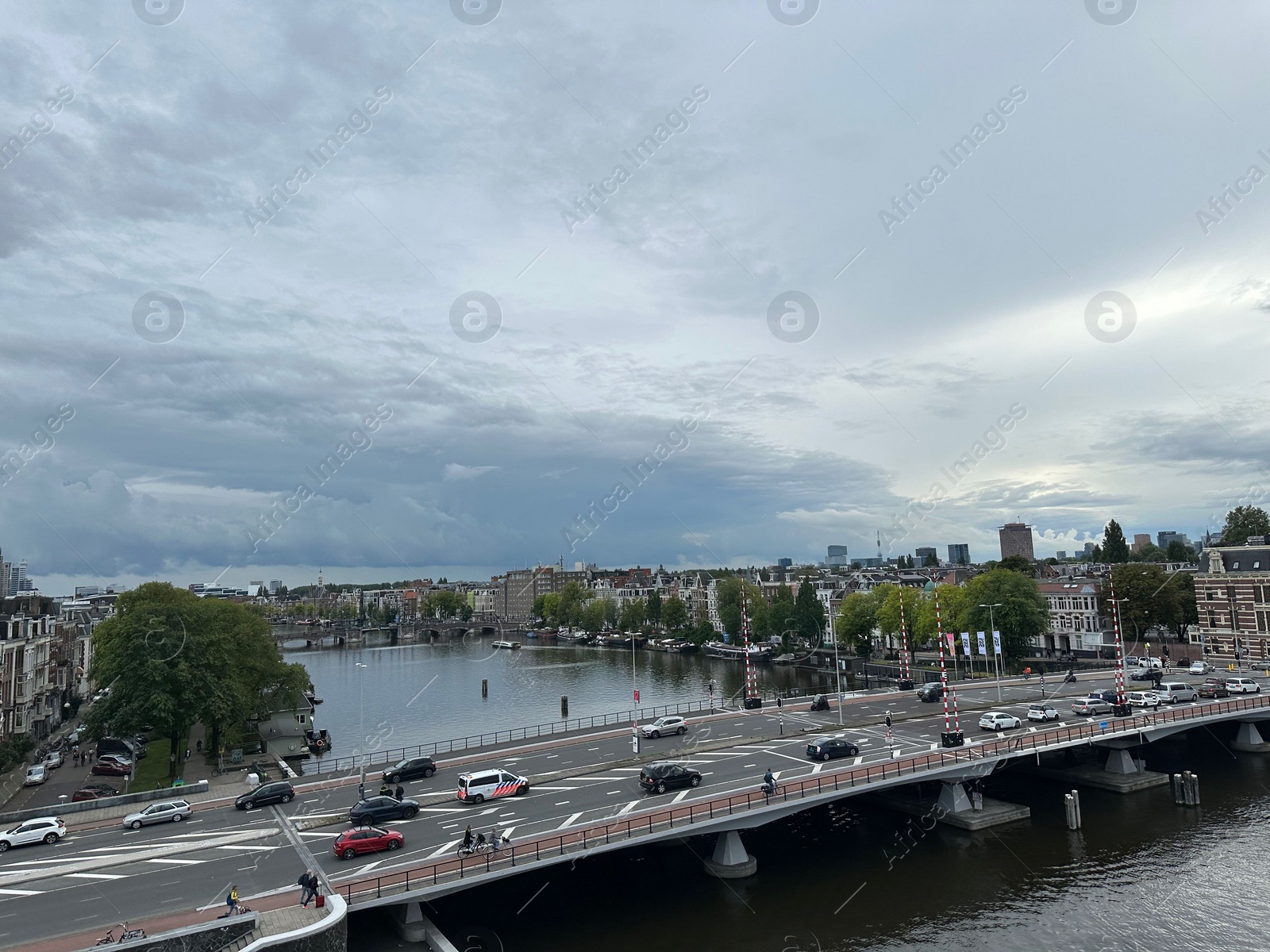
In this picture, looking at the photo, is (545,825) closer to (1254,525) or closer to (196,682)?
(196,682)

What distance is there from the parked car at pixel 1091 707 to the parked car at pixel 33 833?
61205 millimetres

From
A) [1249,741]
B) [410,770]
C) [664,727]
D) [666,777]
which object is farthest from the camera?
[1249,741]

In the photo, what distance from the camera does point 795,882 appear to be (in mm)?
36812

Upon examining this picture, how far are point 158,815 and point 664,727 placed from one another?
2985cm

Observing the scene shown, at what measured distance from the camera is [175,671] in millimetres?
51375

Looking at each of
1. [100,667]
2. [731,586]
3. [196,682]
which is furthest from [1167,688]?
[731,586]

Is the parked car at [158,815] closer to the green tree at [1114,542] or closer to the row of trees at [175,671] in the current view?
the row of trees at [175,671]

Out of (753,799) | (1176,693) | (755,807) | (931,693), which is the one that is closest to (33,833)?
(755,807)

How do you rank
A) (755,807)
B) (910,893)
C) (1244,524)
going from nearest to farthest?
(910,893)
(755,807)
(1244,524)

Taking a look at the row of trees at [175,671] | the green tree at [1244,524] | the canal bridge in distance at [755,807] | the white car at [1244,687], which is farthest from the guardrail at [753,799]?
the green tree at [1244,524]

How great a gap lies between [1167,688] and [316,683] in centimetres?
11962

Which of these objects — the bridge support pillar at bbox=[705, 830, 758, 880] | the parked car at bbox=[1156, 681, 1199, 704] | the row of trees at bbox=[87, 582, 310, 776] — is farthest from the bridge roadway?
the row of trees at bbox=[87, 582, 310, 776]

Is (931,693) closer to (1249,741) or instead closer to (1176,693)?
(1176,693)

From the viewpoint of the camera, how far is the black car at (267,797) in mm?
39594
